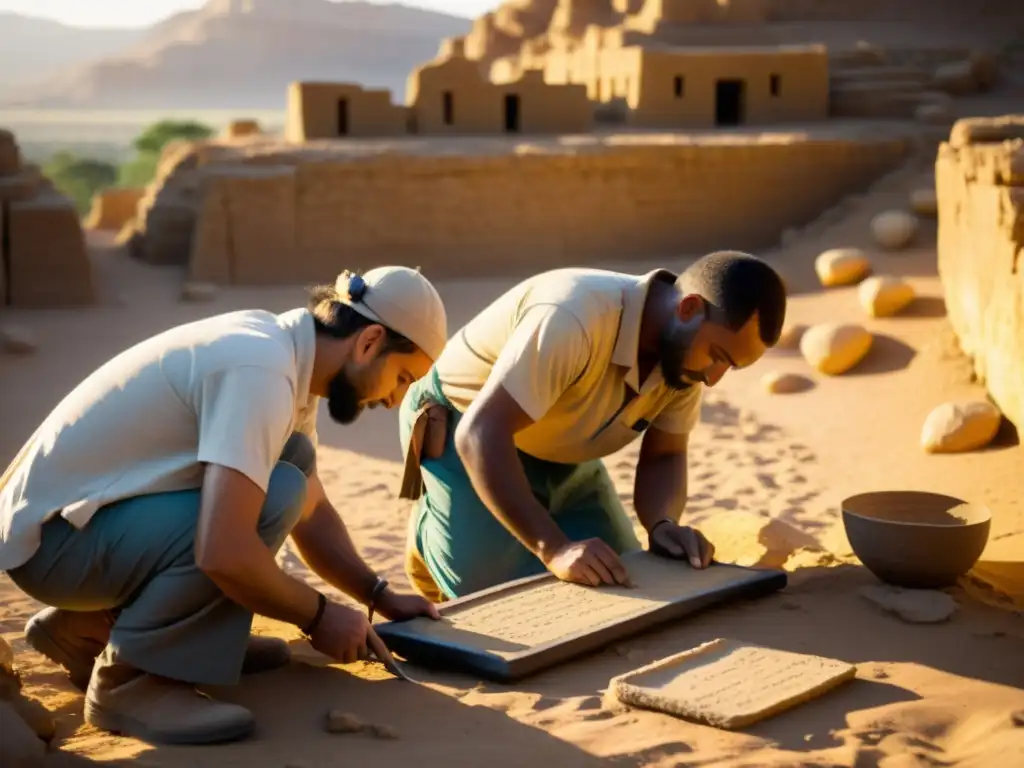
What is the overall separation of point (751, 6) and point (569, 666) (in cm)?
1974

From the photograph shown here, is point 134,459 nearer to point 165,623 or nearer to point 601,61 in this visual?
point 165,623

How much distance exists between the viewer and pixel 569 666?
11.5ft

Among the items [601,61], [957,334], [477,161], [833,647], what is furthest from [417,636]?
[601,61]

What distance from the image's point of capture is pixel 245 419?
114 inches

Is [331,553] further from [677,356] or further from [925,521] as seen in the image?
[925,521]

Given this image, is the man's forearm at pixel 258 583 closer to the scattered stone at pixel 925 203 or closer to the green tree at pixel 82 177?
the scattered stone at pixel 925 203

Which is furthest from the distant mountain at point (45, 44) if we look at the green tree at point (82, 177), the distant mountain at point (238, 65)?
the green tree at point (82, 177)

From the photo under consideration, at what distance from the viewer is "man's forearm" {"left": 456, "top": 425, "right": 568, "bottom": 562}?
3770 millimetres

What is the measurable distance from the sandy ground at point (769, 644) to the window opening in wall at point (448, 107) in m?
8.07

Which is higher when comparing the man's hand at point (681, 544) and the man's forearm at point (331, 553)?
the man's forearm at point (331, 553)

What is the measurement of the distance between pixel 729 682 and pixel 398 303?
1.27 metres

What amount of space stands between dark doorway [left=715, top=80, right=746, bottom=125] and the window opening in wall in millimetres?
3766

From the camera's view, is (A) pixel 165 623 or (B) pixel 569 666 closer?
(A) pixel 165 623

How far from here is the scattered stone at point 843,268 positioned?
10.9 m
